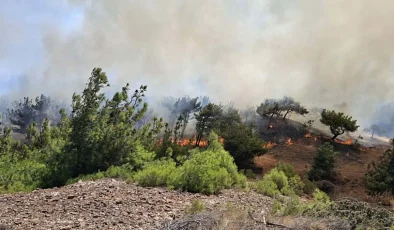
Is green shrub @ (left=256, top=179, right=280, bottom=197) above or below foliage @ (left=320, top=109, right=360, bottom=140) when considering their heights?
below

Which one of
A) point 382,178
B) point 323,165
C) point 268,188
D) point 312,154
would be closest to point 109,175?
point 268,188

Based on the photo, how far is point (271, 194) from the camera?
9.47 metres

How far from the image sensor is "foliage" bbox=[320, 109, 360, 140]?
31800 mm

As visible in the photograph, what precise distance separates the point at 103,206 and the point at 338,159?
83.2ft

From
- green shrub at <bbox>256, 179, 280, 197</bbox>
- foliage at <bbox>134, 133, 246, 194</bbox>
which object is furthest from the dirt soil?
foliage at <bbox>134, 133, 246, 194</bbox>

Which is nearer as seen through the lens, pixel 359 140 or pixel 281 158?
pixel 281 158

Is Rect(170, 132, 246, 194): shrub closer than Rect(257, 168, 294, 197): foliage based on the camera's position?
Yes

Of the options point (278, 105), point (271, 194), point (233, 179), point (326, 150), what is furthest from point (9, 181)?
point (278, 105)

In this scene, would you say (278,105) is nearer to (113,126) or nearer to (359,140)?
(359,140)

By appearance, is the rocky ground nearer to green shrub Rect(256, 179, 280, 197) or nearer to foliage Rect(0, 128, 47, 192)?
green shrub Rect(256, 179, 280, 197)

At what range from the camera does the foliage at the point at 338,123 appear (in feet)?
104

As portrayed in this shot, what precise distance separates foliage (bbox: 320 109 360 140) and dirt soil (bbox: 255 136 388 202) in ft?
4.06

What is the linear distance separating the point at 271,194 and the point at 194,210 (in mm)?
4131

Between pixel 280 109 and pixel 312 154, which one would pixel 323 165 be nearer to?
pixel 312 154
